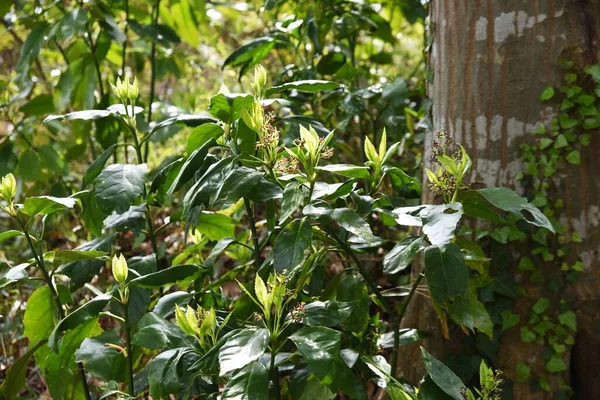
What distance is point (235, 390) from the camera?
4.41ft

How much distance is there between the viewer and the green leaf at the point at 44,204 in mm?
1581

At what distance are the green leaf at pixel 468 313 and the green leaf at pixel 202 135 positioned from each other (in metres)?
0.73

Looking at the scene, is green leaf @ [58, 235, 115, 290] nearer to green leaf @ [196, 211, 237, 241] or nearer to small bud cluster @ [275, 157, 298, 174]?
green leaf @ [196, 211, 237, 241]

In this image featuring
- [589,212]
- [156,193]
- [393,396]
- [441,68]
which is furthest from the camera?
[441,68]

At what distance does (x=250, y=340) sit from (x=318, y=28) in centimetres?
176

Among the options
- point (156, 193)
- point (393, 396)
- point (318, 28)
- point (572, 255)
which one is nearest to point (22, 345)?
point (156, 193)

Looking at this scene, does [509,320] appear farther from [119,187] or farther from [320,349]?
[119,187]

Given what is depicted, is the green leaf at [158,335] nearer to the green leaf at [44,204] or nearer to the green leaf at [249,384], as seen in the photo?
the green leaf at [249,384]

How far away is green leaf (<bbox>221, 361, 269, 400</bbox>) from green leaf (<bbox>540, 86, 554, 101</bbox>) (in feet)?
4.03

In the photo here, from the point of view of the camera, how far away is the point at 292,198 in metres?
1.44

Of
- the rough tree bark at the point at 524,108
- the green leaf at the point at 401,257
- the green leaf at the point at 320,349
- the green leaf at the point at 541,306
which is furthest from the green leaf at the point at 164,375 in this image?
the green leaf at the point at 541,306

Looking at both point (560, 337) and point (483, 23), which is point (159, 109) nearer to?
point (483, 23)

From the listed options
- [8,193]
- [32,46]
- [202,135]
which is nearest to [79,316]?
[8,193]

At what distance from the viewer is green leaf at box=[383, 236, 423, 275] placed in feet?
4.86
